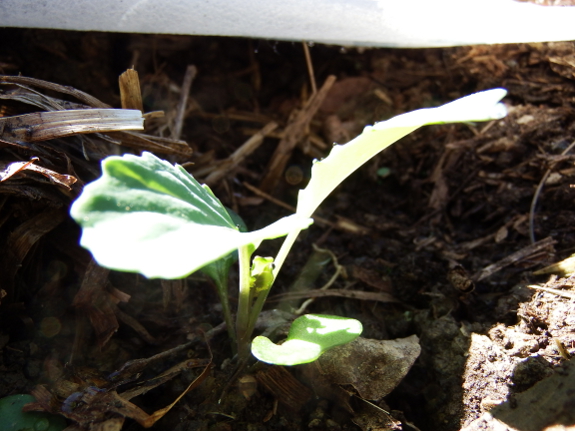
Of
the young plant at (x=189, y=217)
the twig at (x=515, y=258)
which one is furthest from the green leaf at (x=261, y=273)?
the twig at (x=515, y=258)

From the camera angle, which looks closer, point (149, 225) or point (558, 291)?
point (149, 225)

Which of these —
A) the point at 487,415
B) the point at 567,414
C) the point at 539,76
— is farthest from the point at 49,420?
the point at 539,76

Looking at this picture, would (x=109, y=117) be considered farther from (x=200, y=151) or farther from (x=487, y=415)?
(x=487, y=415)

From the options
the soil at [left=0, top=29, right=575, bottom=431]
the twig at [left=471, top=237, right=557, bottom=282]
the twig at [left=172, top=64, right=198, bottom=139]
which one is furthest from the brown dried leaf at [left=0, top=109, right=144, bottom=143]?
the twig at [left=471, top=237, right=557, bottom=282]

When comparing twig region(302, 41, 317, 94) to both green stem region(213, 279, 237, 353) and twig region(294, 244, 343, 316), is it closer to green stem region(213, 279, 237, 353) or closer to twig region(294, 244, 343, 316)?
twig region(294, 244, 343, 316)

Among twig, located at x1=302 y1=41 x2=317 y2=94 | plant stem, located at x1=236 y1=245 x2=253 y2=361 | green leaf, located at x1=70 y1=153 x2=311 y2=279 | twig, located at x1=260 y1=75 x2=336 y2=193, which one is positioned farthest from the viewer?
twig, located at x1=302 y1=41 x2=317 y2=94

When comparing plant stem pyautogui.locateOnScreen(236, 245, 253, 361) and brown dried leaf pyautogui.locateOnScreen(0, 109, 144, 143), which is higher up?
brown dried leaf pyautogui.locateOnScreen(0, 109, 144, 143)

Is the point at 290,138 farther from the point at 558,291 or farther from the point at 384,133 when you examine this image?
the point at 558,291

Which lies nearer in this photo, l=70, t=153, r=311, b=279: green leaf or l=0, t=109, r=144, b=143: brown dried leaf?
l=70, t=153, r=311, b=279: green leaf

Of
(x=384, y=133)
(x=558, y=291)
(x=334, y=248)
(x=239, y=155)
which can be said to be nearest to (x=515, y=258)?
(x=558, y=291)
